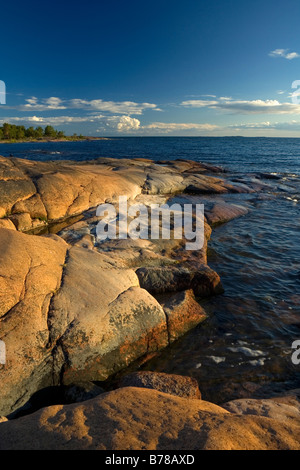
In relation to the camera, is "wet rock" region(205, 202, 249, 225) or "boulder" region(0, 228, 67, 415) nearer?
"boulder" region(0, 228, 67, 415)

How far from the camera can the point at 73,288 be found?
5.61 meters

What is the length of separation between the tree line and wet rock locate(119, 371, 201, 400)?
131 m

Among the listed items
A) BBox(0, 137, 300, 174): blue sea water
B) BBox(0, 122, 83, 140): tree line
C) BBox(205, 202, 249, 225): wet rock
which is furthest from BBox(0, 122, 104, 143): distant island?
BBox(205, 202, 249, 225): wet rock

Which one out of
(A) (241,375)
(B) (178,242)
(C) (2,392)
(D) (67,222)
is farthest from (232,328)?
(D) (67,222)

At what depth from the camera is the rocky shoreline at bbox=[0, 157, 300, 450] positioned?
2.83 m

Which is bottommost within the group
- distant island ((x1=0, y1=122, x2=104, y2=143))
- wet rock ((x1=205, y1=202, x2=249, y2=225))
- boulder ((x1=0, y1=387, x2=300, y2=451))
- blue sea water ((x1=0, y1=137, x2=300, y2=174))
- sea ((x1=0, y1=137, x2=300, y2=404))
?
sea ((x1=0, y1=137, x2=300, y2=404))

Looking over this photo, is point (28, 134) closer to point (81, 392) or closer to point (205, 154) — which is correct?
point (205, 154)

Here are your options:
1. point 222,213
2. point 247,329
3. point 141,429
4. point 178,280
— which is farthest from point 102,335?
point 222,213

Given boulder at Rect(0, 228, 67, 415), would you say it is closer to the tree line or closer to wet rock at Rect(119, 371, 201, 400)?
wet rock at Rect(119, 371, 201, 400)

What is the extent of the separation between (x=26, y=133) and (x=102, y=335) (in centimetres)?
14554

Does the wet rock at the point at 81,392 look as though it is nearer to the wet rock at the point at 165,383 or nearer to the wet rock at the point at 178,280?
the wet rock at the point at 165,383

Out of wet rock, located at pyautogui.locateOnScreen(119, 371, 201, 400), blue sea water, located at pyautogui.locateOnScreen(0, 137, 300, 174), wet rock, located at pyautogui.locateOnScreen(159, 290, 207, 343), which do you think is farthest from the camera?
blue sea water, located at pyautogui.locateOnScreen(0, 137, 300, 174)

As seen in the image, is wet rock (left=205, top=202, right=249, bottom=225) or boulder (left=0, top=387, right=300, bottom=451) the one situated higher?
wet rock (left=205, top=202, right=249, bottom=225)
